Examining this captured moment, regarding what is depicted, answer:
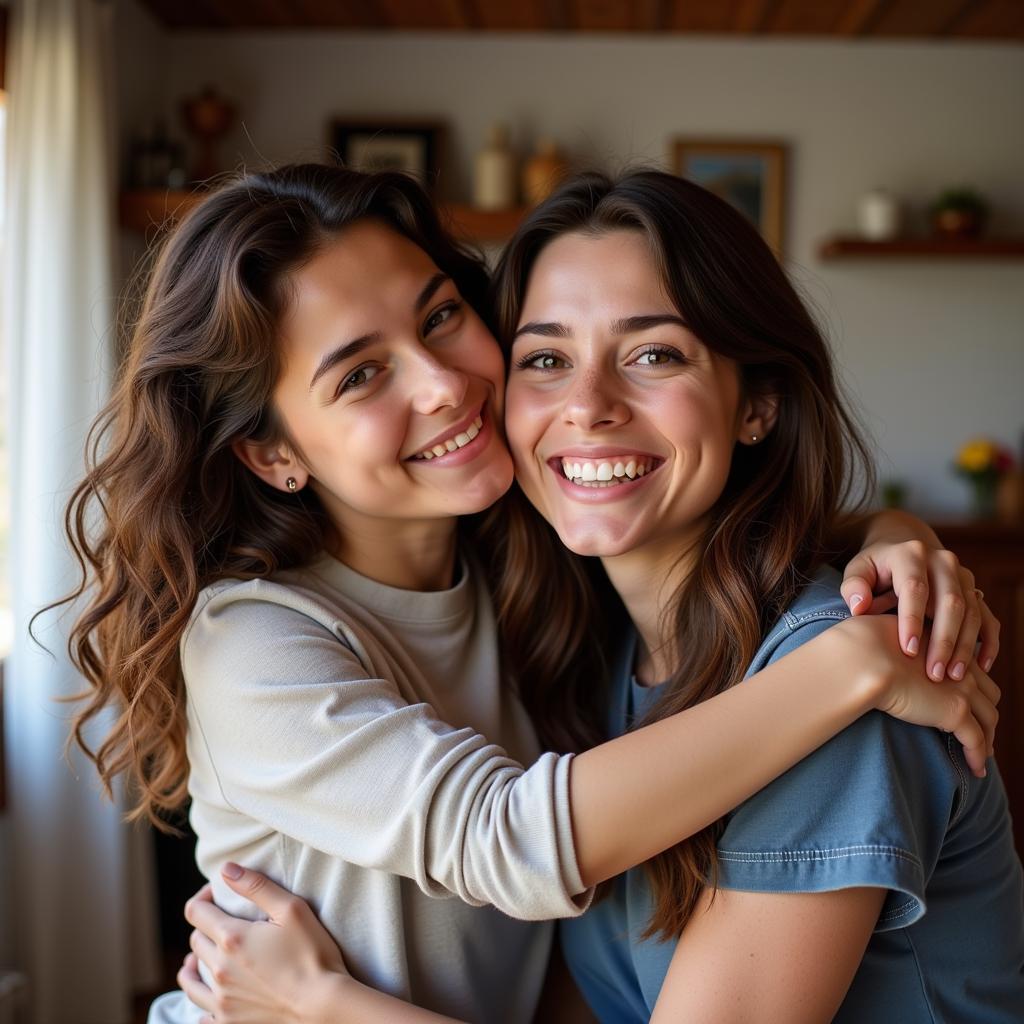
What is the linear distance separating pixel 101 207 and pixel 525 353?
7.60 ft

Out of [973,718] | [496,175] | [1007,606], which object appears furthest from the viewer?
[496,175]

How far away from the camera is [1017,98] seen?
4.75 meters

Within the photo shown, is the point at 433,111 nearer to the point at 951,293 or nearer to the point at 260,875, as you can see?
the point at 951,293

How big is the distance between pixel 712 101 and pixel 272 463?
12.3 feet

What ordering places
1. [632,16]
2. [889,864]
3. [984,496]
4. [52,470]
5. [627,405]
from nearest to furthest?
[889,864], [627,405], [52,470], [632,16], [984,496]

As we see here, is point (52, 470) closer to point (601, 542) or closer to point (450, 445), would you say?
point (450, 445)

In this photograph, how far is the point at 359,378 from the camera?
59.8 inches

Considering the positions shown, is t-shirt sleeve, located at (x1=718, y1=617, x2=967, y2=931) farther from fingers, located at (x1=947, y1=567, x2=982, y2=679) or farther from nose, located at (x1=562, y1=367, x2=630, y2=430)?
nose, located at (x1=562, y1=367, x2=630, y2=430)

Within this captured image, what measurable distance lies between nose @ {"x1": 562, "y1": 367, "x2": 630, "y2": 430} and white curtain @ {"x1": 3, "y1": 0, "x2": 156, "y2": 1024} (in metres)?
2.06

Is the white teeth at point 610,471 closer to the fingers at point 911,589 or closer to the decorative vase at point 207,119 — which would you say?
the fingers at point 911,589

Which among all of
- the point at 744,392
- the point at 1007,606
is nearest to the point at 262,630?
the point at 744,392

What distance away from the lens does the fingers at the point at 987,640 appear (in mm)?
1346

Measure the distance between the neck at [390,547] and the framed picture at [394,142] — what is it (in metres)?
3.29

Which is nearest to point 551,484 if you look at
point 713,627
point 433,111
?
point 713,627
